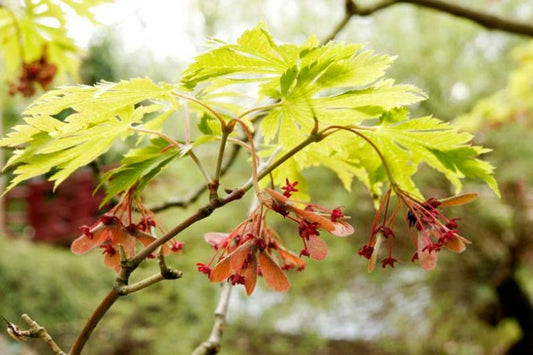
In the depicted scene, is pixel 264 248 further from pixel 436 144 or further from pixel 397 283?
pixel 397 283

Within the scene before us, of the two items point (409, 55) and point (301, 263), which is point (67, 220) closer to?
point (409, 55)

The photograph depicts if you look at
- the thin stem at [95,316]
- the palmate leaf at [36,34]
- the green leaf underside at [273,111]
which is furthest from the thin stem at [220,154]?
the palmate leaf at [36,34]

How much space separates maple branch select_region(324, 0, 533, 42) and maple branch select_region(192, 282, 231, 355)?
803mm

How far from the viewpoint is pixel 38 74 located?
1.48 metres

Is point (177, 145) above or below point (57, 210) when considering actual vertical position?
above

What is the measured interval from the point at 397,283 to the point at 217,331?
483 cm

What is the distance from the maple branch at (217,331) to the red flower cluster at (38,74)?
2.62 ft

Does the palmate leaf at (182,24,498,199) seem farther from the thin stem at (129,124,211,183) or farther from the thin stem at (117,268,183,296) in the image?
the thin stem at (117,268,183,296)

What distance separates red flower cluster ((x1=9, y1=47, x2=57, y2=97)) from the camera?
57.9 inches

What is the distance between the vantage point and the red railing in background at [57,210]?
7633 millimetres

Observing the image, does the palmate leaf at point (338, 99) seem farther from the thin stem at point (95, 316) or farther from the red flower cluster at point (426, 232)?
the thin stem at point (95, 316)

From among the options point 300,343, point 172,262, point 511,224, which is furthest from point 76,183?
point 511,224

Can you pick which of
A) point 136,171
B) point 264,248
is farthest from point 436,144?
point 136,171

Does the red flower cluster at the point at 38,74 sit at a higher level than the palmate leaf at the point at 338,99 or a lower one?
lower
